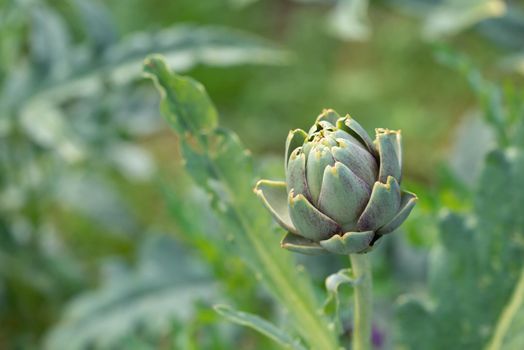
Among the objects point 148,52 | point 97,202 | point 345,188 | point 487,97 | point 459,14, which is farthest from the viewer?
point 97,202

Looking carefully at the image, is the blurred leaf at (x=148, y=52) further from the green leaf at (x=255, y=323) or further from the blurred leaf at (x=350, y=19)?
the green leaf at (x=255, y=323)

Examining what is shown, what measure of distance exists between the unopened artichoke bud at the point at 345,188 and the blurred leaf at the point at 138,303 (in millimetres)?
619

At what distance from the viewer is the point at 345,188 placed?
0.45 metres

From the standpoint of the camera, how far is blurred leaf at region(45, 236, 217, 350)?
1.07 meters

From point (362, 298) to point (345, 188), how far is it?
0.35 feet

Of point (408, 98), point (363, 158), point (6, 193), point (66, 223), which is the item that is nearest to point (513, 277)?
point (363, 158)

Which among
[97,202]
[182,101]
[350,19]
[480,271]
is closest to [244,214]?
[182,101]

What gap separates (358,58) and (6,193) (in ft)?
4.32

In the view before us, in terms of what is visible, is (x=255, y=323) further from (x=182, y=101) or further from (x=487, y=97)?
(x=487, y=97)

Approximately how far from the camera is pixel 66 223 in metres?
1.77

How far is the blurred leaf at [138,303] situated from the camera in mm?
1074

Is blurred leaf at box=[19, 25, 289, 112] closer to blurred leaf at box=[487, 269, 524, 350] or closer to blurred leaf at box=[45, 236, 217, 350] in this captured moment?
blurred leaf at box=[45, 236, 217, 350]

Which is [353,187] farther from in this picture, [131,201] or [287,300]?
[131,201]

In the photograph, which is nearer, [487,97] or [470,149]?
[487,97]
